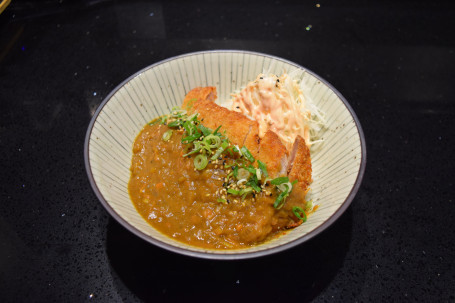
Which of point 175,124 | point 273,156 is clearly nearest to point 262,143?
point 273,156

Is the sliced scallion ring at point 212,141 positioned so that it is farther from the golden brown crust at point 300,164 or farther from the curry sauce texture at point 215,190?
the golden brown crust at point 300,164

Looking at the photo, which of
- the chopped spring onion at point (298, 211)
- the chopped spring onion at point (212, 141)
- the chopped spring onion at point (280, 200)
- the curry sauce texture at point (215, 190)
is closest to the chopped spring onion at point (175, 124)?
the curry sauce texture at point (215, 190)

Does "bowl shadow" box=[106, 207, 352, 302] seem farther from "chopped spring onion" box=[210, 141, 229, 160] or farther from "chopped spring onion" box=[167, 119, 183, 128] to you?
"chopped spring onion" box=[167, 119, 183, 128]

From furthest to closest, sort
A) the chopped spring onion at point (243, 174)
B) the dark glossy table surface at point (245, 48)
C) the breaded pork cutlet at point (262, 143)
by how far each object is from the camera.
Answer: the breaded pork cutlet at point (262, 143) < the chopped spring onion at point (243, 174) < the dark glossy table surface at point (245, 48)

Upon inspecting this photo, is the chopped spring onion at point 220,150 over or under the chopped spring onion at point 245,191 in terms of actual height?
over

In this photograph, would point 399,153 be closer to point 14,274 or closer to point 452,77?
point 452,77

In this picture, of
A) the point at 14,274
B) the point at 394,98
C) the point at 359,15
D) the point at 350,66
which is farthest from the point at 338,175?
the point at 359,15

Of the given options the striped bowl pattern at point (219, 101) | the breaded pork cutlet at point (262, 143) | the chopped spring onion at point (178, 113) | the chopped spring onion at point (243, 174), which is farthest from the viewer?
the chopped spring onion at point (178, 113)
